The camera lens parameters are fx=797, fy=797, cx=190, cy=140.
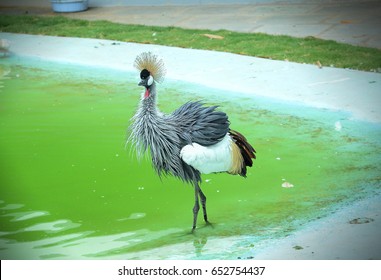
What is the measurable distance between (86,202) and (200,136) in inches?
38.9

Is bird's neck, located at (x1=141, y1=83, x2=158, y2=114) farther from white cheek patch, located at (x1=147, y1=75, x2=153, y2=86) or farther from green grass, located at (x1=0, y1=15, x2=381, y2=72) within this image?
green grass, located at (x1=0, y1=15, x2=381, y2=72)

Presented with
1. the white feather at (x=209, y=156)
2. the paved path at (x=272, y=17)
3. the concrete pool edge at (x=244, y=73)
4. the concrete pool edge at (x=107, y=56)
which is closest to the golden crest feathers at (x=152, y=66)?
the white feather at (x=209, y=156)

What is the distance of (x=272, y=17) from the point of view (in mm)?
10266

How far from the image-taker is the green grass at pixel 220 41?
313 inches

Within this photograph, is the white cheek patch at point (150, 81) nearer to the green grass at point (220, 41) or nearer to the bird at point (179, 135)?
the bird at point (179, 135)

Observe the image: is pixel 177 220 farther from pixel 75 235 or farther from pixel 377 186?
pixel 377 186

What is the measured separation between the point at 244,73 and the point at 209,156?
3.25 metres

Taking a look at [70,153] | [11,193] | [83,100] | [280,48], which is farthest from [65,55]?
[11,193]

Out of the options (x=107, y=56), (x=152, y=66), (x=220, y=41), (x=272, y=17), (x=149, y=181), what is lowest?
(x=149, y=181)

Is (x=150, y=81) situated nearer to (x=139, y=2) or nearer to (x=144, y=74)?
(x=144, y=74)

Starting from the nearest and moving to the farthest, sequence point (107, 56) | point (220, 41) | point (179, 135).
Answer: point (179, 135), point (107, 56), point (220, 41)

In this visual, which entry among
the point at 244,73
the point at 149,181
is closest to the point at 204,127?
the point at 149,181

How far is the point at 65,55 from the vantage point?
870 centimetres

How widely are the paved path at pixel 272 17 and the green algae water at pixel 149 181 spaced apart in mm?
2504
